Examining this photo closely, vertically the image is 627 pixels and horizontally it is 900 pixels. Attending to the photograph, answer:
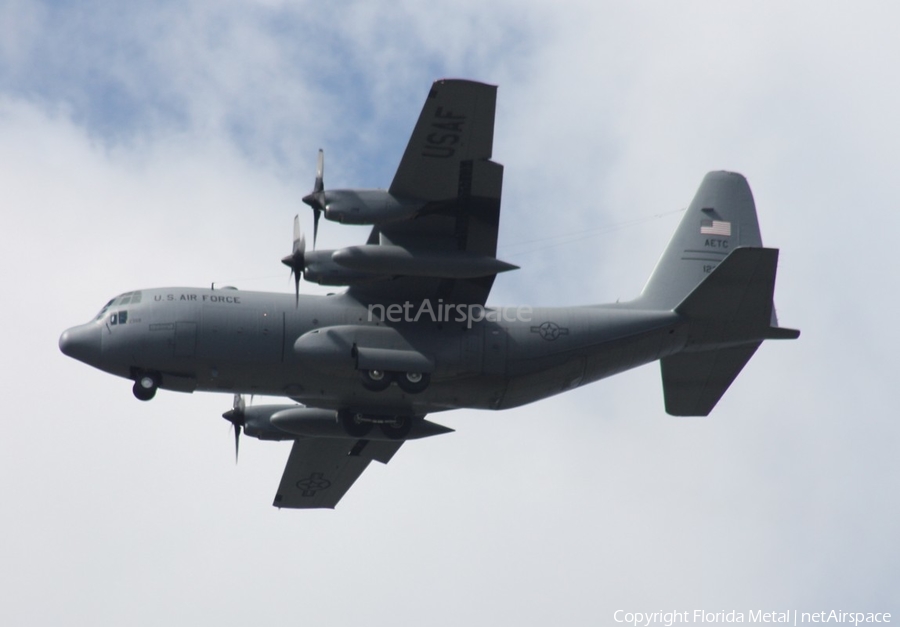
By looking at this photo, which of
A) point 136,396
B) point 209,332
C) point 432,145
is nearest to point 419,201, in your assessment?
point 432,145

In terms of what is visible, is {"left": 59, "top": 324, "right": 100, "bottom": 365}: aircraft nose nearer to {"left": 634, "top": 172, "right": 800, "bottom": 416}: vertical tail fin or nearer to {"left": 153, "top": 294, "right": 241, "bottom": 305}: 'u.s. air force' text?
{"left": 153, "top": 294, "right": 241, "bottom": 305}: 'u.s. air force' text

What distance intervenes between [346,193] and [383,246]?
115 centimetres

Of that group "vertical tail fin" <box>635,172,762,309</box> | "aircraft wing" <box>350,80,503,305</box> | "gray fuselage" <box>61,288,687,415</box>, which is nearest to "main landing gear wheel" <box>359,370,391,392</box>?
"gray fuselage" <box>61,288,687,415</box>

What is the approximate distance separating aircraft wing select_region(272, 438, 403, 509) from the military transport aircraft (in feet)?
6.51

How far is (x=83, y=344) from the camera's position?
2194 cm

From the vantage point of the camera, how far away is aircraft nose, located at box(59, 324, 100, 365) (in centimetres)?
2189

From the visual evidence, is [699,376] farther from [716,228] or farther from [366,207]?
[366,207]

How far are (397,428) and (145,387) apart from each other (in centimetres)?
477

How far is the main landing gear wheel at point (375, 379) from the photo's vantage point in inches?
867

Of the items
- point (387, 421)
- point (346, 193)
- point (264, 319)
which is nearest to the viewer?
point (346, 193)

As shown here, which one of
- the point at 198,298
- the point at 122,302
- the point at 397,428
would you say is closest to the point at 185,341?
the point at 198,298

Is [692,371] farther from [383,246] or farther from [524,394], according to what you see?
[383,246]

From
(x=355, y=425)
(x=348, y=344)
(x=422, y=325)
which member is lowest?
(x=355, y=425)

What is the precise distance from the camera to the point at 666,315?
2328 cm
